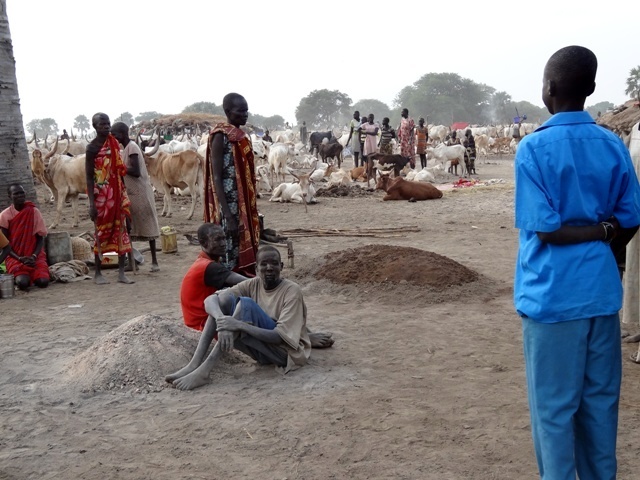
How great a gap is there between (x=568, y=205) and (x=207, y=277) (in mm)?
2813

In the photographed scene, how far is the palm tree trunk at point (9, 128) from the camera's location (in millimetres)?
8555

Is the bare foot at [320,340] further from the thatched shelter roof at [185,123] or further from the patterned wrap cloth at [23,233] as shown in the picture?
the thatched shelter roof at [185,123]

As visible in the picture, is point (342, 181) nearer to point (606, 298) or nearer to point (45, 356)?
point (45, 356)

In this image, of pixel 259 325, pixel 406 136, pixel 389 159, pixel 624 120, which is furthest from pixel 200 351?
pixel 406 136

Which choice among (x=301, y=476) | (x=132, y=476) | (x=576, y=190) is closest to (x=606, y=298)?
(x=576, y=190)

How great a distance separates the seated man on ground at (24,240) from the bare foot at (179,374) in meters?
3.58

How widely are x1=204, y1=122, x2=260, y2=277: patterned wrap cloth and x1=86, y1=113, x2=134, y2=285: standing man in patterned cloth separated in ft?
6.95

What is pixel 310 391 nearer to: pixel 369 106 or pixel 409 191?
pixel 409 191

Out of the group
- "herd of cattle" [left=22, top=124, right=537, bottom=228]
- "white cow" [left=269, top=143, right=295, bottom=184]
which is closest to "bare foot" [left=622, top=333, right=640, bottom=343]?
"herd of cattle" [left=22, top=124, right=537, bottom=228]

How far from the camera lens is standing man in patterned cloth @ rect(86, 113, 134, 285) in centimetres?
679

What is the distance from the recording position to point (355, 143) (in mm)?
21125

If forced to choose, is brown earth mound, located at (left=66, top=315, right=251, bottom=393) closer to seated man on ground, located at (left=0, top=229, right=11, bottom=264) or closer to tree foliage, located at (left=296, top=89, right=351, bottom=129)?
seated man on ground, located at (left=0, top=229, right=11, bottom=264)

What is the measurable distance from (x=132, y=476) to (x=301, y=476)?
0.73 meters

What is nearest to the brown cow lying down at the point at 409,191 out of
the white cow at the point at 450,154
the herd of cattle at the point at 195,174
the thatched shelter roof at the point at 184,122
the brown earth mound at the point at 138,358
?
the herd of cattle at the point at 195,174
